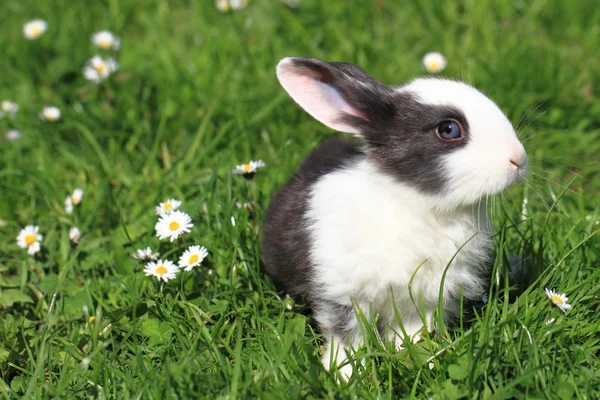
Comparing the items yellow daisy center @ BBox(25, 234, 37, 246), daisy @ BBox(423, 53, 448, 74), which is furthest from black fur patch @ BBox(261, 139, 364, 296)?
daisy @ BBox(423, 53, 448, 74)

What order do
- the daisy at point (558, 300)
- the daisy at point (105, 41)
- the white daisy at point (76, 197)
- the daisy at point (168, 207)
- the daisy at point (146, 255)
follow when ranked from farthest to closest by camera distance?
the daisy at point (105, 41), the white daisy at point (76, 197), the daisy at point (168, 207), the daisy at point (146, 255), the daisy at point (558, 300)

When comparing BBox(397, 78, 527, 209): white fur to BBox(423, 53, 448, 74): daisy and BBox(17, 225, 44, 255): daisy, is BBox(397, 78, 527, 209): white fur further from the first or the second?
BBox(17, 225, 44, 255): daisy

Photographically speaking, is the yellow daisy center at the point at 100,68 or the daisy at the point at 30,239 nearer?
the daisy at the point at 30,239

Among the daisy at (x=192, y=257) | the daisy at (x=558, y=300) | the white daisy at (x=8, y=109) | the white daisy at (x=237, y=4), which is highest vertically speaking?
the white daisy at (x=237, y=4)

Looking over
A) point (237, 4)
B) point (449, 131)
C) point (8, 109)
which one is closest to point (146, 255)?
point (449, 131)

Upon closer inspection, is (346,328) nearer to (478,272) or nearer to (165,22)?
(478,272)

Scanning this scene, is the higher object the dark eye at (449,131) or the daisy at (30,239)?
the daisy at (30,239)

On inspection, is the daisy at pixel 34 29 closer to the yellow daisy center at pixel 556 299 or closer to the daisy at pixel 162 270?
the daisy at pixel 162 270

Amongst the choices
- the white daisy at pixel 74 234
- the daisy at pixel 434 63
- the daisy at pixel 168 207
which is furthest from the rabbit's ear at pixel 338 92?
the daisy at pixel 434 63
